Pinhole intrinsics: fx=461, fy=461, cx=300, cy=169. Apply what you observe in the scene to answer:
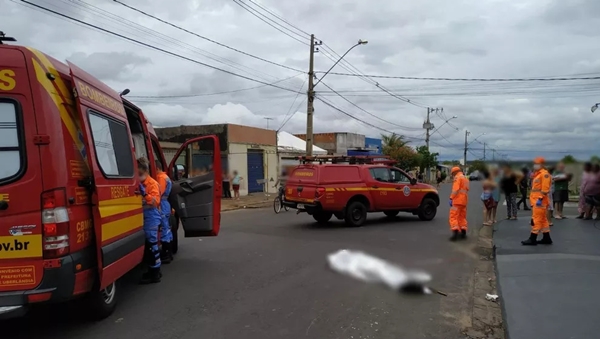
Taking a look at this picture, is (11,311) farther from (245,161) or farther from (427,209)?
(245,161)

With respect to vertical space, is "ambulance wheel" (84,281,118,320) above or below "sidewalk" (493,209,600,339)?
above

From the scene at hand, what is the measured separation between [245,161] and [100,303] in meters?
21.1

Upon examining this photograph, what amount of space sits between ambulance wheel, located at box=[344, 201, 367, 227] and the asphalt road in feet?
9.31

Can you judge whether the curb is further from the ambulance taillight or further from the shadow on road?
the shadow on road

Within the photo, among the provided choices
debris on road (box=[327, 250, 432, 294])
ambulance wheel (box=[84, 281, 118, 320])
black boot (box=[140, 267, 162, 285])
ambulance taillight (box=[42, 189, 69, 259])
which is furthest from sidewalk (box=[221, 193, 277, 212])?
ambulance taillight (box=[42, 189, 69, 259])

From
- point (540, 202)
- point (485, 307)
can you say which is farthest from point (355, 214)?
point (485, 307)

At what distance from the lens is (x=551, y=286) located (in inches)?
230

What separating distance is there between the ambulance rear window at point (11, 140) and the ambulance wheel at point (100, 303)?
4.45 ft

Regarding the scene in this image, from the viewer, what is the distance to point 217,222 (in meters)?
7.52

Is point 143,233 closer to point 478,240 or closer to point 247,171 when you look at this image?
point 478,240

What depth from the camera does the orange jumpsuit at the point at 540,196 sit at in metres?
8.06

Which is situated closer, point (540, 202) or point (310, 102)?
point (540, 202)

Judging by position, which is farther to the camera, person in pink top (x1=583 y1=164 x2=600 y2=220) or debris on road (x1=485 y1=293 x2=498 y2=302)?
person in pink top (x1=583 y1=164 x2=600 y2=220)

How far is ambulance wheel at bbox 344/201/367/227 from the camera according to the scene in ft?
42.2
